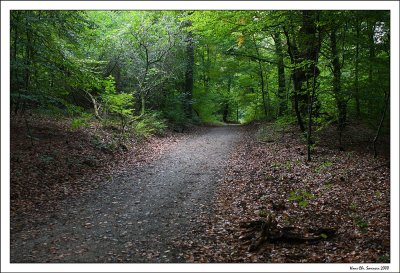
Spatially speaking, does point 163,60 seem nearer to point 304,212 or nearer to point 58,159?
point 58,159

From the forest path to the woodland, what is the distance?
0.25ft

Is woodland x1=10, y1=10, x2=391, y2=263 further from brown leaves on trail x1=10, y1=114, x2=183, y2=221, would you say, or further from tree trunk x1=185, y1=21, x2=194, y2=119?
tree trunk x1=185, y1=21, x2=194, y2=119

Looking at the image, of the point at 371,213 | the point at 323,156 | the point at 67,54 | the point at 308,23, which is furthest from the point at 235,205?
the point at 67,54

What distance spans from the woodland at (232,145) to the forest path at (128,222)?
8 cm

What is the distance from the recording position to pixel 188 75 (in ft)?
81.0

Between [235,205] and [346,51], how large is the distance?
24.7 feet

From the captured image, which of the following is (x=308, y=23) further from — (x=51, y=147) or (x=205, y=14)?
(x=51, y=147)

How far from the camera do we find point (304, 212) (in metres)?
7.41

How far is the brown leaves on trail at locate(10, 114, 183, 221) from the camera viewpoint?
847 cm

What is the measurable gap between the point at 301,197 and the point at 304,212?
0.87 metres

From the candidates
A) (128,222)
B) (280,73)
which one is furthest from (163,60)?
(128,222)

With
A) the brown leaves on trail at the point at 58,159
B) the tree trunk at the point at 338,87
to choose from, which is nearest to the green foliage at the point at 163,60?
the tree trunk at the point at 338,87

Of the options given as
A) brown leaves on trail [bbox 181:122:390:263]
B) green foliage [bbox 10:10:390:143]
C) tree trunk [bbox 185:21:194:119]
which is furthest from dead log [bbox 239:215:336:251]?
tree trunk [bbox 185:21:194:119]

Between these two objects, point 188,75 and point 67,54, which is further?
point 188,75
